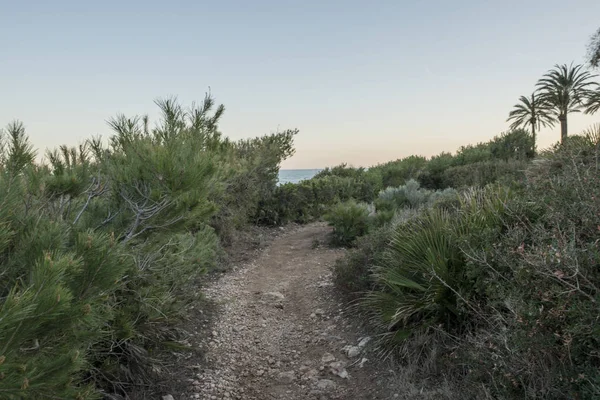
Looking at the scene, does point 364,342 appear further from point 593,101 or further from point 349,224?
point 593,101

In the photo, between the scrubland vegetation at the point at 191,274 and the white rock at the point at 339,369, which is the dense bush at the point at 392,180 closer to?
the scrubland vegetation at the point at 191,274

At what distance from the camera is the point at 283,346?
5609 mm

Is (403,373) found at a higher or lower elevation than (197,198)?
lower

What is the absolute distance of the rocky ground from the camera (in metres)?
4.44

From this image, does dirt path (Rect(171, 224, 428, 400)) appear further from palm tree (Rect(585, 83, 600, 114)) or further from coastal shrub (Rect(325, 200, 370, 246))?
palm tree (Rect(585, 83, 600, 114))

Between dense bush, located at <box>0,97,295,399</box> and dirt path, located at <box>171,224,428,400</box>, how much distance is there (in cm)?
75

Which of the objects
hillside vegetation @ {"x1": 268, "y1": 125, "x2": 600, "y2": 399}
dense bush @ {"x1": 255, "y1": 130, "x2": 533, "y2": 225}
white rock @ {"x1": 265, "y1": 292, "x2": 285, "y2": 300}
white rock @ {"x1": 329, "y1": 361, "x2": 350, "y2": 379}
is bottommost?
white rock @ {"x1": 329, "y1": 361, "x2": 350, "y2": 379}

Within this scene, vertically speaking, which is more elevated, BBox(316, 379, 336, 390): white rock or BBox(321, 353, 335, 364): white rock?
BBox(321, 353, 335, 364): white rock

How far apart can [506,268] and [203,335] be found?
147 inches

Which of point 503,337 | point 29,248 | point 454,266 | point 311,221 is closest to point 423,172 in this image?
point 311,221

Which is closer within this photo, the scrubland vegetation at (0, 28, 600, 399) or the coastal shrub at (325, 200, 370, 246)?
the scrubland vegetation at (0, 28, 600, 399)

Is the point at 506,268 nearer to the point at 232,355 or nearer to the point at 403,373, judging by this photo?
the point at 403,373

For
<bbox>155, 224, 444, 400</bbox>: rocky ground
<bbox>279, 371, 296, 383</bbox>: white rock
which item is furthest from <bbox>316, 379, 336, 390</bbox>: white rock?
<bbox>279, 371, 296, 383</bbox>: white rock

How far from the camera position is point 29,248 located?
2467 millimetres
